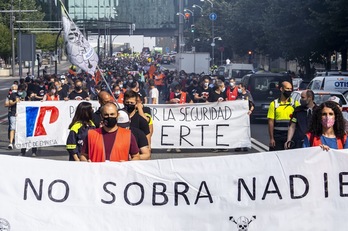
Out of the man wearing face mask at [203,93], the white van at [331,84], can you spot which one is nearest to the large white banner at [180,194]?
the man wearing face mask at [203,93]

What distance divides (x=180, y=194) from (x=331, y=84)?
72.5 ft

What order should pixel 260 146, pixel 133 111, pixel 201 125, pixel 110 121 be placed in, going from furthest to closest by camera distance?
pixel 260 146
pixel 201 125
pixel 133 111
pixel 110 121

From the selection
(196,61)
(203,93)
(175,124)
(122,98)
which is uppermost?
(122,98)

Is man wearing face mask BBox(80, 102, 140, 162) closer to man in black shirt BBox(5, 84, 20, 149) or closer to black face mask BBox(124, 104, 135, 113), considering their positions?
black face mask BBox(124, 104, 135, 113)

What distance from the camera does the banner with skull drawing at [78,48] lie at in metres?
14.1

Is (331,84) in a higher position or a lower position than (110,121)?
lower

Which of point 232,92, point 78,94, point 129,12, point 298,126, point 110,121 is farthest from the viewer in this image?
point 129,12

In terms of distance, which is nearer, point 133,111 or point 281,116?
point 133,111

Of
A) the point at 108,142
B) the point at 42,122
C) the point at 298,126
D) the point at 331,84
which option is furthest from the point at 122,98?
the point at 108,142

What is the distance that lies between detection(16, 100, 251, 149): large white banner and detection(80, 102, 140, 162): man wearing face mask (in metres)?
10.6

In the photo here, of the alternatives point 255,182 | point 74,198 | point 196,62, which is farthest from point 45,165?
point 196,62

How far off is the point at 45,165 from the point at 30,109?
11.7m

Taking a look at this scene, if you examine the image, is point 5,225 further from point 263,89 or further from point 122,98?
point 263,89

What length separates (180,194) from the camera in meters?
7.31
